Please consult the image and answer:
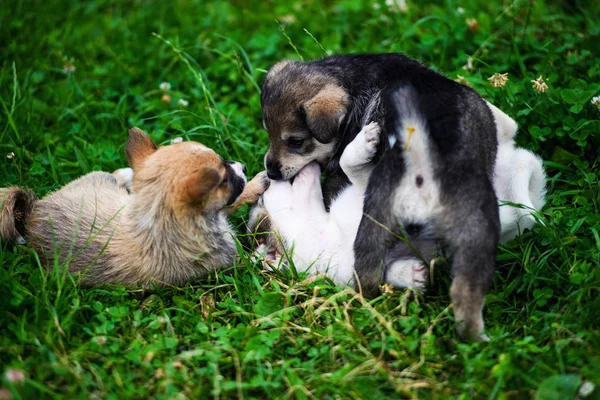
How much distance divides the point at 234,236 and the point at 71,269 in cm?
107

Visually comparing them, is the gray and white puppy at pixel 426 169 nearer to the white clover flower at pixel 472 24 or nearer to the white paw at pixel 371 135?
the white paw at pixel 371 135

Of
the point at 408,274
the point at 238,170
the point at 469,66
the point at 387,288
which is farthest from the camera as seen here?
the point at 469,66

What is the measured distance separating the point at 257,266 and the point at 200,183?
76 cm

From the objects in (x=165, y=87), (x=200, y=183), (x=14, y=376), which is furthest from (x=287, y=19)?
(x=14, y=376)

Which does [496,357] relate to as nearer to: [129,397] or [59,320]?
[129,397]

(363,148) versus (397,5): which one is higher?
(397,5)

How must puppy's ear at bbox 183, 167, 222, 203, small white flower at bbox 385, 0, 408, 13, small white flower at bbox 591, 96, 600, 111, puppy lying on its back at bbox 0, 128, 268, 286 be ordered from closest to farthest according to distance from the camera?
puppy's ear at bbox 183, 167, 222, 203 < puppy lying on its back at bbox 0, 128, 268, 286 < small white flower at bbox 591, 96, 600, 111 < small white flower at bbox 385, 0, 408, 13

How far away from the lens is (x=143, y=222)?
4215mm

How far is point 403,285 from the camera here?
4000 mm

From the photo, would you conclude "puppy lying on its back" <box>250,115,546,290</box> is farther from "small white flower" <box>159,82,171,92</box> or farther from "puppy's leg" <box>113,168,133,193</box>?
"small white flower" <box>159,82,171,92</box>

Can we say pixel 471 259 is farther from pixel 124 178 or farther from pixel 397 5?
pixel 397 5

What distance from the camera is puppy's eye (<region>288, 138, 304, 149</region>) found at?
477 centimetres

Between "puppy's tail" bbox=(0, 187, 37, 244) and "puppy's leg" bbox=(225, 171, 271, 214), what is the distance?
4.56 ft

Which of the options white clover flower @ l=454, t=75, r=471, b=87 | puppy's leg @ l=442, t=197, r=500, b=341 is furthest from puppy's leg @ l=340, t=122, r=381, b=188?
white clover flower @ l=454, t=75, r=471, b=87
